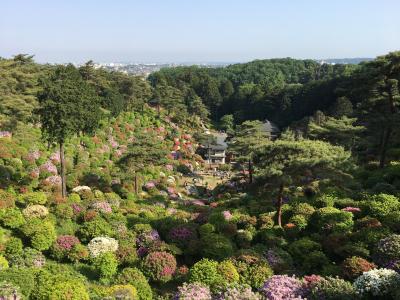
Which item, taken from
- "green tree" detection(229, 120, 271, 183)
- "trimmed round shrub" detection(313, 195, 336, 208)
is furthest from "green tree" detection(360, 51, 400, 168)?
"green tree" detection(229, 120, 271, 183)

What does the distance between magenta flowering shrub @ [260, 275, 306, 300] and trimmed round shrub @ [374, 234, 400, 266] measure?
171 inches

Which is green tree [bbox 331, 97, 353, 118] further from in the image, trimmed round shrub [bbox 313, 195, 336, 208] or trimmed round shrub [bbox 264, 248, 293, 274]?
trimmed round shrub [bbox 264, 248, 293, 274]

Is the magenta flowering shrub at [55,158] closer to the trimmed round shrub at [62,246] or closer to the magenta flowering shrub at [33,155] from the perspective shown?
the magenta flowering shrub at [33,155]

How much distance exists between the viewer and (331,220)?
19688 mm

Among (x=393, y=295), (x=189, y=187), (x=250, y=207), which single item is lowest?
(x=189, y=187)

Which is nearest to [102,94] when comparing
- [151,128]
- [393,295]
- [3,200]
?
[151,128]

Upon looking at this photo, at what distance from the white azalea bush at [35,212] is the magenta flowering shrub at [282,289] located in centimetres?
1275

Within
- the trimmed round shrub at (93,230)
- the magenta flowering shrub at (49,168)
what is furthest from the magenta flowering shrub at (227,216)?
the magenta flowering shrub at (49,168)

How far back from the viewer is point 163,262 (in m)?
16.0

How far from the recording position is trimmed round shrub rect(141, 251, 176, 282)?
15648 millimetres

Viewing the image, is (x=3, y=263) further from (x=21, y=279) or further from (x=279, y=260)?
(x=279, y=260)

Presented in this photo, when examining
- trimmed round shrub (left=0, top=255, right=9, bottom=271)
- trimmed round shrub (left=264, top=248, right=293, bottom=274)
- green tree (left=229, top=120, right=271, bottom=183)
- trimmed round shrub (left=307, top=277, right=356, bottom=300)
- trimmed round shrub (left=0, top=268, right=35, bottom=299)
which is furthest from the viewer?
green tree (left=229, top=120, right=271, bottom=183)

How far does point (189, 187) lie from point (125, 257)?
23.6 m

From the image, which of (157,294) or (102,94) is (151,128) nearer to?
(102,94)
